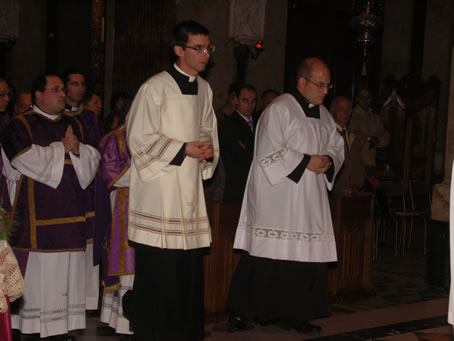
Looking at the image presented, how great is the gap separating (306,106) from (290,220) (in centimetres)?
89

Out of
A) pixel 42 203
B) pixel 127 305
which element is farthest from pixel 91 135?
pixel 127 305

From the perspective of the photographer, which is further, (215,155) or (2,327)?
(215,155)

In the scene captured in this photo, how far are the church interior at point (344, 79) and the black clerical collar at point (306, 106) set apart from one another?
1.00 metres

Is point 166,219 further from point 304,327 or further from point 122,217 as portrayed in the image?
point 304,327

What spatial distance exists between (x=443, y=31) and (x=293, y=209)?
10052mm

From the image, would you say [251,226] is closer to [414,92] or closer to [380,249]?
[380,249]

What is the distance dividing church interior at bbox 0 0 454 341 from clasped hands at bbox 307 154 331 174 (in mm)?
868

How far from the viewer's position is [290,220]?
5.50m

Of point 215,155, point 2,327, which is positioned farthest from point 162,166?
point 2,327

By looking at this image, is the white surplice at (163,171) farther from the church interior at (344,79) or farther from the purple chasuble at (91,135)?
the church interior at (344,79)

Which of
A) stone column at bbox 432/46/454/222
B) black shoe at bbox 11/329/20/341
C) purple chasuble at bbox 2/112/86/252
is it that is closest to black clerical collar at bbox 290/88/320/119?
purple chasuble at bbox 2/112/86/252

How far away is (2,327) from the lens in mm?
3189

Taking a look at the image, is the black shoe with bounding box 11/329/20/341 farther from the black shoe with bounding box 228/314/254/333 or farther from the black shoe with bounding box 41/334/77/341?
the black shoe with bounding box 228/314/254/333

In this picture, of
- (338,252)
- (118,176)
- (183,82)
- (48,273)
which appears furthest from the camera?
(338,252)
